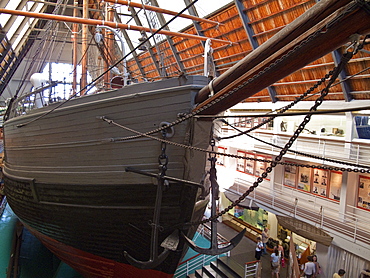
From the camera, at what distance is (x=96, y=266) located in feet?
15.9

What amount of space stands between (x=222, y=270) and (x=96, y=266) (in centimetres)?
327

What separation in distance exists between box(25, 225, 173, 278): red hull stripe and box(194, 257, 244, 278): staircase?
2.75m

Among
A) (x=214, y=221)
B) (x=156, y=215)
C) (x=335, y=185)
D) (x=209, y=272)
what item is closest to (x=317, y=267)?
(x=335, y=185)

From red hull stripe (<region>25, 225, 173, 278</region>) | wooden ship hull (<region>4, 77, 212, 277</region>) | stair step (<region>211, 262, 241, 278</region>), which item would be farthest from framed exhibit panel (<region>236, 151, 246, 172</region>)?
red hull stripe (<region>25, 225, 173, 278</region>)

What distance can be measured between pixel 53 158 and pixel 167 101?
8.36 ft

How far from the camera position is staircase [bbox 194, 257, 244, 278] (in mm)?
6617

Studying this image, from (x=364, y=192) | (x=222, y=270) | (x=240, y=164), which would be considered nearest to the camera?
(x=222, y=270)

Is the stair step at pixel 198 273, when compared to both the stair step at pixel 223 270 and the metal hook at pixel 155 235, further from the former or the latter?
the metal hook at pixel 155 235

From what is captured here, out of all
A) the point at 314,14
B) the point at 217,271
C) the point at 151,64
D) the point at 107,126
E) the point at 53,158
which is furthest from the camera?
the point at 151,64

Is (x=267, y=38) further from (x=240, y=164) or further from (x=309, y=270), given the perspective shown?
(x=309, y=270)

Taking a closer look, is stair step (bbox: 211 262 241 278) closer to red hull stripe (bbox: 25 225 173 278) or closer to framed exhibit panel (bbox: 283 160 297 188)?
red hull stripe (bbox: 25 225 173 278)

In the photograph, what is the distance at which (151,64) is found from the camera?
16.4 meters

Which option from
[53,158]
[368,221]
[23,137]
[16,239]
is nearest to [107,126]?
[53,158]

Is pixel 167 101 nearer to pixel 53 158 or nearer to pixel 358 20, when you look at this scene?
pixel 358 20
